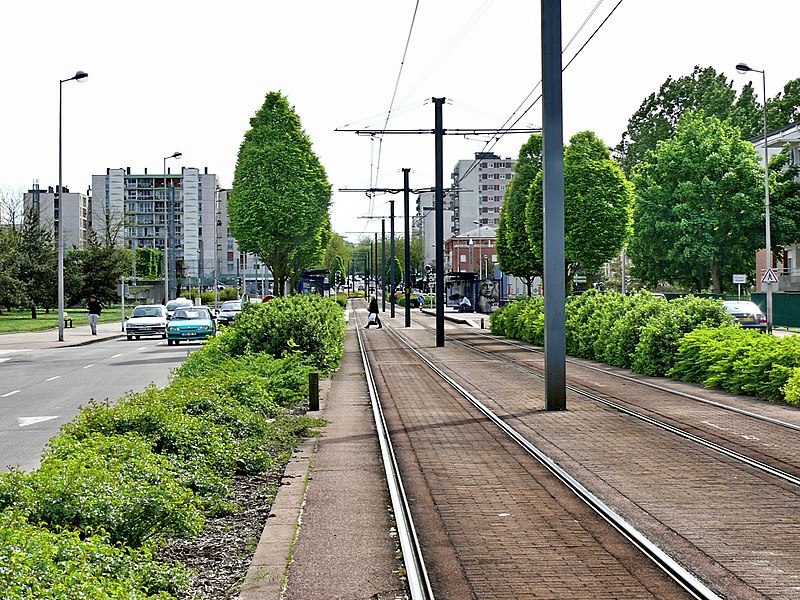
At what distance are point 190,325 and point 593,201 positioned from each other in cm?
1726

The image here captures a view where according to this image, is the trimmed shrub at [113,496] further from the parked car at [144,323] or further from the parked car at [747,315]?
the parked car at [144,323]

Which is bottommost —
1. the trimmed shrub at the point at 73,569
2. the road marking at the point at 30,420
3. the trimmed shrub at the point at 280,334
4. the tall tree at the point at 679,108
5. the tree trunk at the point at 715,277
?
the road marking at the point at 30,420

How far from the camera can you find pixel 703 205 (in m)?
59.0

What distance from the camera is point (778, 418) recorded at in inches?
576

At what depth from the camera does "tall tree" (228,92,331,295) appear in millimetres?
37719

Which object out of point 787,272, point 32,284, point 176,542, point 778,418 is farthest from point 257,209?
point 787,272

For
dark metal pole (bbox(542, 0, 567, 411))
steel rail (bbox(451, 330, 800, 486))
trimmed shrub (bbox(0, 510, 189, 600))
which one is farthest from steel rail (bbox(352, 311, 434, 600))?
steel rail (bbox(451, 330, 800, 486))

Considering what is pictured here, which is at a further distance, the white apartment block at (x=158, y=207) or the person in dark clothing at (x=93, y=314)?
the white apartment block at (x=158, y=207)

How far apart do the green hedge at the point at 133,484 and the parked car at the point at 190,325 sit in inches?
1056

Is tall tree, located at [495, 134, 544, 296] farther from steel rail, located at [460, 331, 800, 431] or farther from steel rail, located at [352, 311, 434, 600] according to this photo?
steel rail, located at [352, 311, 434, 600]

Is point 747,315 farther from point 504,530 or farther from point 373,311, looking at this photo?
point 504,530

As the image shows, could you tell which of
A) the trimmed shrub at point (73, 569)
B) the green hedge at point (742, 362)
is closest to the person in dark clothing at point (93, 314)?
the green hedge at point (742, 362)

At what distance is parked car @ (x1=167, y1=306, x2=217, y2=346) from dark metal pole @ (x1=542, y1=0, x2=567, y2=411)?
88.5 feet

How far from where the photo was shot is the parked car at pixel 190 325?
41844 millimetres
